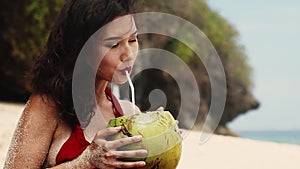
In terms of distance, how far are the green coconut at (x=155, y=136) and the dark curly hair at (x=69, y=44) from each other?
0.86ft

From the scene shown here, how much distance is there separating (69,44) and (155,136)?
0.52m

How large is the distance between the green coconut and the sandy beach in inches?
198

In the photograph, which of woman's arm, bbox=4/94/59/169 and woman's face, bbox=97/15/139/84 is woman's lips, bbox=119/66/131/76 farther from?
woman's arm, bbox=4/94/59/169

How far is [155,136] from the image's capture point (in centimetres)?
189

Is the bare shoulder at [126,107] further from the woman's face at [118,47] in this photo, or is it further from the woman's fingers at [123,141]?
the woman's fingers at [123,141]

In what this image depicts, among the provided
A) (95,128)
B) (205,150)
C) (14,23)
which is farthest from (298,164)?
(14,23)

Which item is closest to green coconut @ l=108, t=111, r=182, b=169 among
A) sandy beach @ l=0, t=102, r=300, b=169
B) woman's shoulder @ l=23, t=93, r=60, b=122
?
woman's shoulder @ l=23, t=93, r=60, b=122

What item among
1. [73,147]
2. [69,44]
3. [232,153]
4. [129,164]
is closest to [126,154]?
[129,164]

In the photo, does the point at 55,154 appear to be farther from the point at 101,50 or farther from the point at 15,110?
the point at 15,110

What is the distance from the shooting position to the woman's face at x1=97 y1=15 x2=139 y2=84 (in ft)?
6.79

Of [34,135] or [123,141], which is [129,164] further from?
[34,135]

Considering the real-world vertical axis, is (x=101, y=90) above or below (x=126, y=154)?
above

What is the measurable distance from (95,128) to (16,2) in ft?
40.5

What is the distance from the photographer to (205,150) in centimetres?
882
